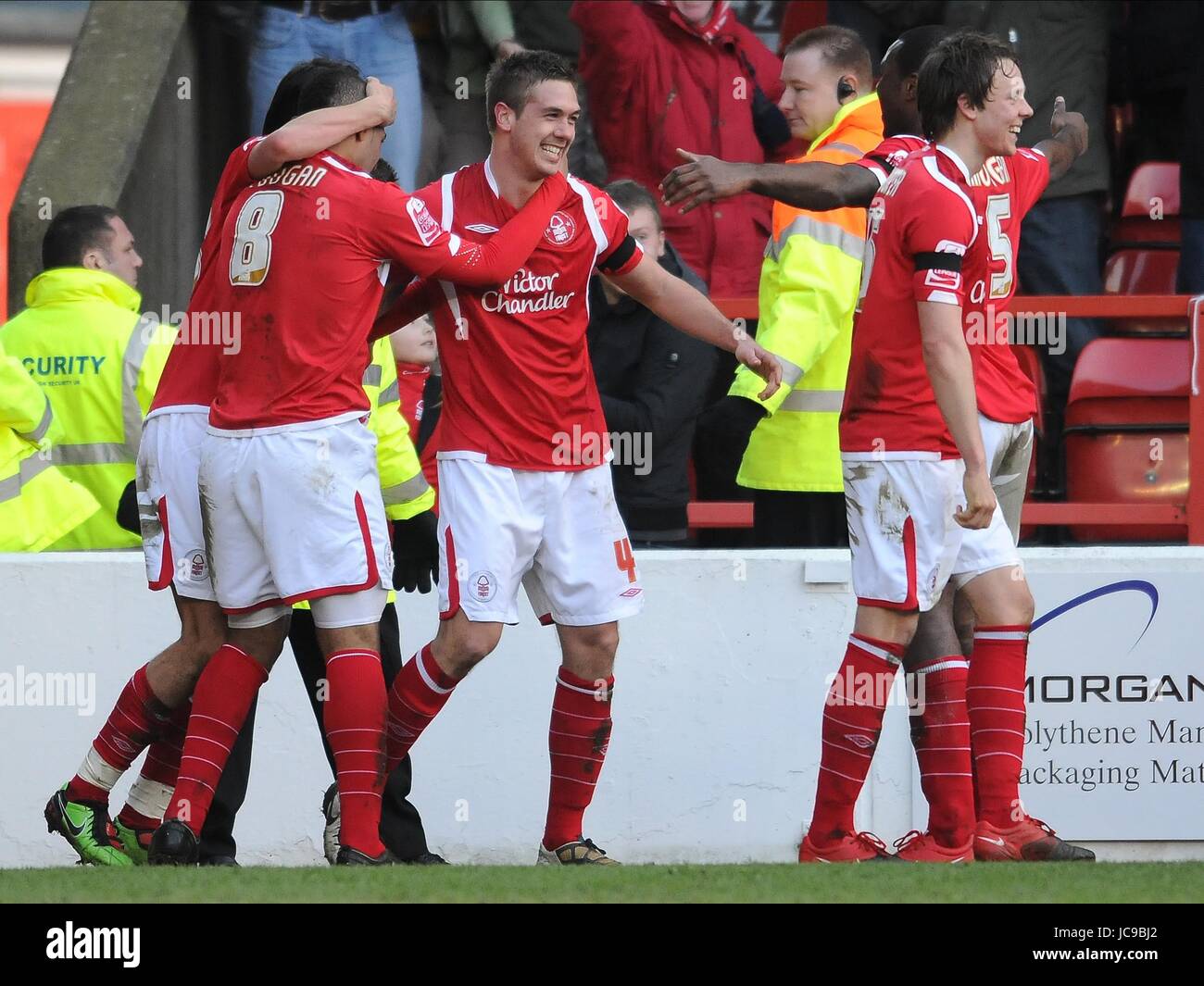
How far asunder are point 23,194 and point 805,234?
11.6 ft

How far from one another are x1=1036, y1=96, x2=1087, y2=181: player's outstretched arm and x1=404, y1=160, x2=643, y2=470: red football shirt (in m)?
1.32

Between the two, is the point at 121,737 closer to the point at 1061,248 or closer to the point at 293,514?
the point at 293,514

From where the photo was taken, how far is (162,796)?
589cm

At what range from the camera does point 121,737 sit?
5.73 metres

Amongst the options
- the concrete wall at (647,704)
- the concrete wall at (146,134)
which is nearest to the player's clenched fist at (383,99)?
the concrete wall at (647,704)

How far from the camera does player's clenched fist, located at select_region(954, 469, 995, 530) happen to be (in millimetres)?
5246

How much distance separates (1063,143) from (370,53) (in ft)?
12.6

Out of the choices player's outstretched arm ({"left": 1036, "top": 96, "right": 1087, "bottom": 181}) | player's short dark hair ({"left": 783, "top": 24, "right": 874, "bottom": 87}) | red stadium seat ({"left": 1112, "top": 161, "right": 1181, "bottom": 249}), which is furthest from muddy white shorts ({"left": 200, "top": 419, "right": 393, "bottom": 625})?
red stadium seat ({"left": 1112, "top": 161, "right": 1181, "bottom": 249})

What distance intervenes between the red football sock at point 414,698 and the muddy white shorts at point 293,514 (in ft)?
1.00

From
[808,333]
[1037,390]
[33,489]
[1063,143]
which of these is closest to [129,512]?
[33,489]

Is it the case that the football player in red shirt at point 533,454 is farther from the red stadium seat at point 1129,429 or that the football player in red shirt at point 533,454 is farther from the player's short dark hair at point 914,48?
the red stadium seat at point 1129,429

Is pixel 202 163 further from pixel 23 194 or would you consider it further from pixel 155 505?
pixel 155 505

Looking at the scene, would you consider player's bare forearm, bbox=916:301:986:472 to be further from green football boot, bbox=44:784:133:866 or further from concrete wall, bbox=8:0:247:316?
concrete wall, bbox=8:0:247:316
